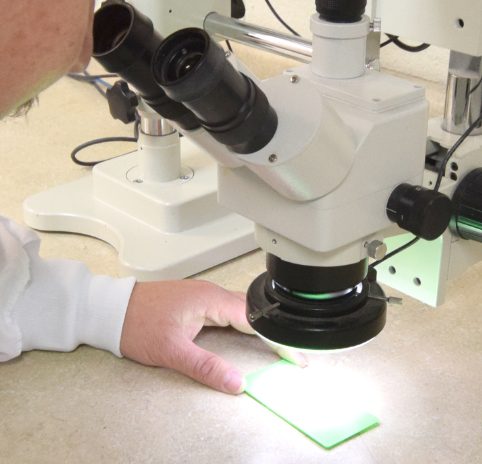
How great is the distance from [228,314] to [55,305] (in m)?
0.21

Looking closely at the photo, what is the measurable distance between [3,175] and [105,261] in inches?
12.6

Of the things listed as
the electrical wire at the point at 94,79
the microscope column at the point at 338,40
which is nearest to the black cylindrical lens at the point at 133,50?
the microscope column at the point at 338,40

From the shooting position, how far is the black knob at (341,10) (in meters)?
0.72

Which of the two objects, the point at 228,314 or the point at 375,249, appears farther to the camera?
the point at 228,314

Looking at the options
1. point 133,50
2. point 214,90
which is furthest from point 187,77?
point 133,50

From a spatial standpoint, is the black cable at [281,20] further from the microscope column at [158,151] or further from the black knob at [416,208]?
the black knob at [416,208]

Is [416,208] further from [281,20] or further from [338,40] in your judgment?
[281,20]

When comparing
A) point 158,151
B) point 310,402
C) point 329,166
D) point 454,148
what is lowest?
point 310,402

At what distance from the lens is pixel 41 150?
4.94 feet

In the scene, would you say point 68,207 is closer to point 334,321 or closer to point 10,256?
point 10,256

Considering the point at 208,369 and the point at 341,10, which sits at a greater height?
the point at 341,10

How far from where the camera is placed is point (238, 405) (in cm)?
93

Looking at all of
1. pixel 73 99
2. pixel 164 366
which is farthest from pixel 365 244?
pixel 73 99

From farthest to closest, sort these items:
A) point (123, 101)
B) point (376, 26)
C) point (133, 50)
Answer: point (123, 101) < point (376, 26) < point (133, 50)
